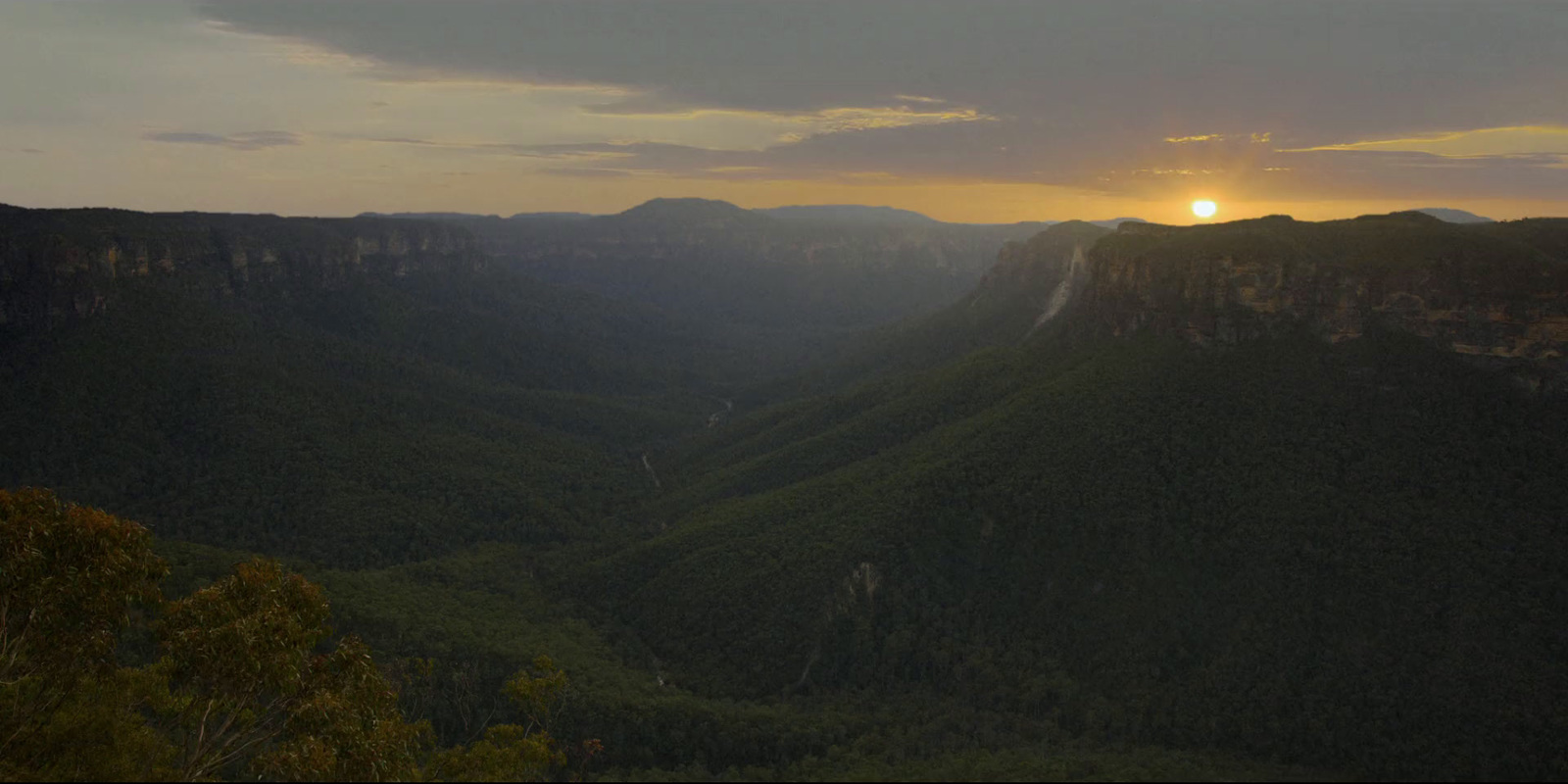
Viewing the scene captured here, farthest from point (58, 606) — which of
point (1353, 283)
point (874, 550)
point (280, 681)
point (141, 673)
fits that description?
point (1353, 283)

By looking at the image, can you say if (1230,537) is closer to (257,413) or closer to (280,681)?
(280,681)

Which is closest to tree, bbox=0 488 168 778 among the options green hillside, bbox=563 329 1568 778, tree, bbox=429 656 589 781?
tree, bbox=429 656 589 781

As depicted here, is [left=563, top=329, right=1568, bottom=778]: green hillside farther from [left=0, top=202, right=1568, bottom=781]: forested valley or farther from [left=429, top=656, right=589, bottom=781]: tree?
[left=429, top=656, right=589, bottom=781]: tree

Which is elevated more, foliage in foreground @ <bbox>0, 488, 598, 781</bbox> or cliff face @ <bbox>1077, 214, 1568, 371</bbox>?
cliff face @ <bbox>1077, 214, 1568, 371</bbox>

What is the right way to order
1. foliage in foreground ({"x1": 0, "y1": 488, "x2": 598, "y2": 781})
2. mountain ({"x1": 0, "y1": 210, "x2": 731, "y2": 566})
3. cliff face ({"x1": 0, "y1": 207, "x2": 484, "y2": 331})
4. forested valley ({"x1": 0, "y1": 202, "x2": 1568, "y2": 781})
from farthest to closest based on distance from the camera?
cliff face ({"x1": 0, "y1": 207, "x2": 484, "y2": 331}) < mountain ({"x1": 0, "y1": 210, "x2": 731, "y2": 566}) < forested valley ({"x1": 0, "y1": 202, "x2": 1568, "y2": 781}) < foliage in foreground ({"x1": 0, "y1": 488, "x2": 598, "y2": 781})

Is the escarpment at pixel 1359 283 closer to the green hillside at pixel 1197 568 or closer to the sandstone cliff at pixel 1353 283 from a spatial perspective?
the sandstone cliff at pixel 1353 283

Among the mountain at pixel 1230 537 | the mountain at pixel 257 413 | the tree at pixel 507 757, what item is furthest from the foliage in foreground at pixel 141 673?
the mountain at pixel 257 413
